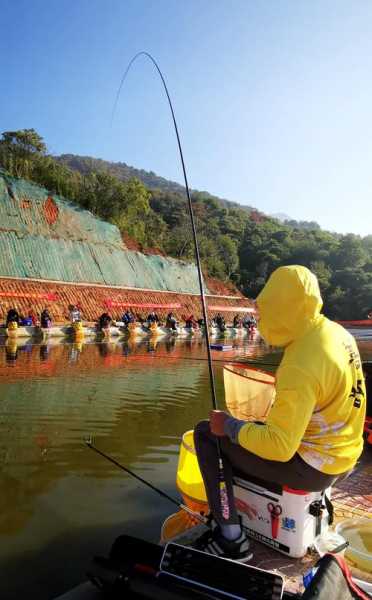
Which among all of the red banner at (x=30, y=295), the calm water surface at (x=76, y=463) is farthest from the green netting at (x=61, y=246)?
the calm water surface at (x=76, y=463)

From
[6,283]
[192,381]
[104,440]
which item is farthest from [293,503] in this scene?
[6,283]

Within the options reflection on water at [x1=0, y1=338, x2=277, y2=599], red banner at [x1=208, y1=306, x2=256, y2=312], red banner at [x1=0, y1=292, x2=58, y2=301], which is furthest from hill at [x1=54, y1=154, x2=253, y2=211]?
reflection on water at [x1=0, y1=338, x2=277, y2=599]

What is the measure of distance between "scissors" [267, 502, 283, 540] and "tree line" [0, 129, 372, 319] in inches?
1329

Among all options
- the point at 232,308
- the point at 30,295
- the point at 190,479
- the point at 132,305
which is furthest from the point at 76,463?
the point at 232,308

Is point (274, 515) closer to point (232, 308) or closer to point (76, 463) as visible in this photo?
point (76, 463)

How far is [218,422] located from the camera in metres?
2.65

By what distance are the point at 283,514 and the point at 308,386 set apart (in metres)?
0.94

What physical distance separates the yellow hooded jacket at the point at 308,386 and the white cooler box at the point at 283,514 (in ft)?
1.08

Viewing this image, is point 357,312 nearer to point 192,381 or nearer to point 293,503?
point 192,381

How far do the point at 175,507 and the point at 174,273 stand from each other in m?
31.9

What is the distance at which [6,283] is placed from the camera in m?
22.8

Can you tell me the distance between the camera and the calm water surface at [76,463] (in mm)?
3242

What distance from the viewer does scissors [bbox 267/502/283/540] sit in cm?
270

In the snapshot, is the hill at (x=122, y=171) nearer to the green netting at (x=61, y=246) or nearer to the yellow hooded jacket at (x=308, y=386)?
the green netting at (x=61, y=246)
